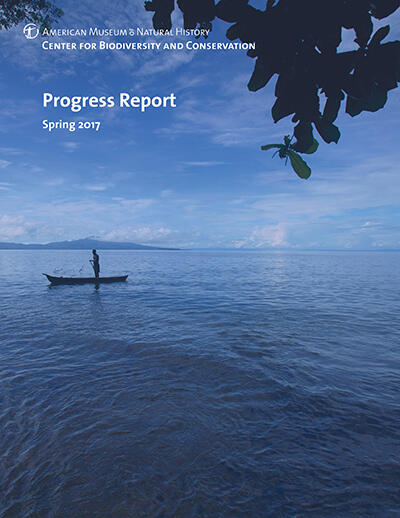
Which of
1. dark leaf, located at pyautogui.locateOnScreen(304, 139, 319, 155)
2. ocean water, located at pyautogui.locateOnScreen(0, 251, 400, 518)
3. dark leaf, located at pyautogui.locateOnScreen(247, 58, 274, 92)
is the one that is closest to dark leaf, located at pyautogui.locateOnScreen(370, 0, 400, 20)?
dark leaf, located at pyautogui.locateOnScreen(247, 58, 274, 92)

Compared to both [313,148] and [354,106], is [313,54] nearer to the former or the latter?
[354,106]

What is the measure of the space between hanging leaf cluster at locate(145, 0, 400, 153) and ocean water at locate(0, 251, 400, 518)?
575cm

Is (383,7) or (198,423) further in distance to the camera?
(198,423)

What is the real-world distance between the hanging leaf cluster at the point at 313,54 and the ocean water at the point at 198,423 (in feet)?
18.9

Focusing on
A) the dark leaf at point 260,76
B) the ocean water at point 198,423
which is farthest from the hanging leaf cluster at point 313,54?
the ocean water at point 198,423

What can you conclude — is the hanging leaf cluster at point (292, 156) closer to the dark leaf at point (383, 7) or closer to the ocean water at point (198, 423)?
the dark leaf at point (383, 7)

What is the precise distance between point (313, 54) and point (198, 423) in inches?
279

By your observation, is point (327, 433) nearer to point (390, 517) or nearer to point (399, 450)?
point (399, 450)

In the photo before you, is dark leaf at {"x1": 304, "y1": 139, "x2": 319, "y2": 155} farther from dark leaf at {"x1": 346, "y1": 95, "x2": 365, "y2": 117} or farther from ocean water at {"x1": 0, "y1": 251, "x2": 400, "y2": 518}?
ocean water at {"x1": 0, "y1": 251, "x2": 400, "y2": 518}

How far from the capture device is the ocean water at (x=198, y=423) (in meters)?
4.24

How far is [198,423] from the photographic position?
238 inches

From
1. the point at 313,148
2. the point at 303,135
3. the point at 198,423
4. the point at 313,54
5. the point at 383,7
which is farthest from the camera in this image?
the point at 198,423

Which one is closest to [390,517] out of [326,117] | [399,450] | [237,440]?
[399,450]

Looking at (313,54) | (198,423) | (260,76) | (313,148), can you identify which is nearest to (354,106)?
(313,148)
